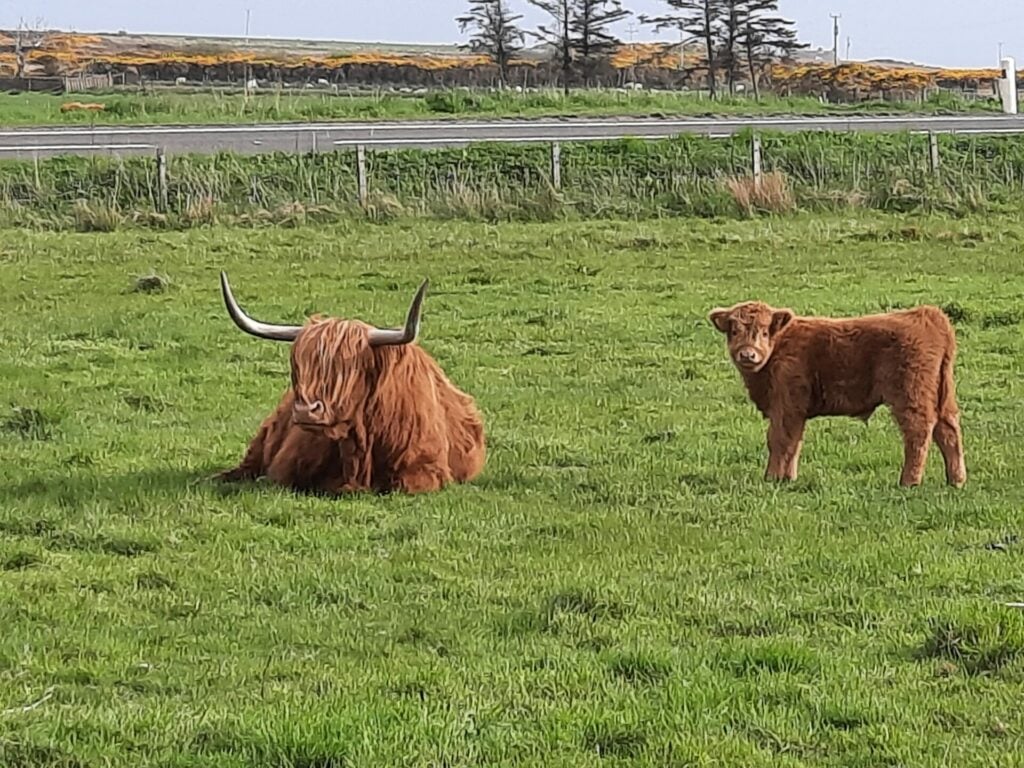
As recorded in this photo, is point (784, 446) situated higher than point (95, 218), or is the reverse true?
point (95, 218)

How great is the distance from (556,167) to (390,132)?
30.4ft

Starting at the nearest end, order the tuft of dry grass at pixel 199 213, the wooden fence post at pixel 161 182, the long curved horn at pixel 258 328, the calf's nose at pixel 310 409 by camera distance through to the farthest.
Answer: the calf's nose at pixel 310 409 → the long curved horn at pixel 258 328 → the tuft of dry grass at pixel 199 213 → the wooden fence post at pixel 161 182

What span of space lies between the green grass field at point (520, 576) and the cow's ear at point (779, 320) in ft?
2.77

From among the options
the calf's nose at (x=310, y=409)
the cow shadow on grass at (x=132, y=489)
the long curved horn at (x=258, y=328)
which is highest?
the long curved horn at (x=258, y=328)

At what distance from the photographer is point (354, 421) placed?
8789 millimetres

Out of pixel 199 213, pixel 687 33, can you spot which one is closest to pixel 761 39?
pixel 687 33

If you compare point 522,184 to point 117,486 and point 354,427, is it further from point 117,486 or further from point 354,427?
point 117,486

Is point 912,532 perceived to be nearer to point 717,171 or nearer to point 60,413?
point 60,413

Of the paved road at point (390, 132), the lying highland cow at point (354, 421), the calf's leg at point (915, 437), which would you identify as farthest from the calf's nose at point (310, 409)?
the paved road at point (390, 132)

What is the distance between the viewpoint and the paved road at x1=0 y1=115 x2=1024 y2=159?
98.8 feet

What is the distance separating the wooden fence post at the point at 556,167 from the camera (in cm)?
2573

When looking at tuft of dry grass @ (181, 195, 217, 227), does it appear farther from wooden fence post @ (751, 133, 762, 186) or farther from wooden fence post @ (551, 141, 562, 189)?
wooden fence post @ (751, 133, 762, 186)

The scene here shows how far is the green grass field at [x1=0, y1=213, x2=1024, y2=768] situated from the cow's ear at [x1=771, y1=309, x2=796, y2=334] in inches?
33.3

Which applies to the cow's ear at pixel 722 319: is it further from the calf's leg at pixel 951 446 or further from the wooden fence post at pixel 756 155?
the wooden fence post at pixel 756 155
